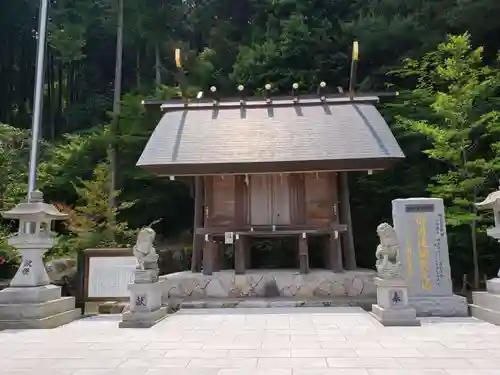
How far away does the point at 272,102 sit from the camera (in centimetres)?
1426

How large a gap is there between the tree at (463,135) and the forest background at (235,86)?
5 cm

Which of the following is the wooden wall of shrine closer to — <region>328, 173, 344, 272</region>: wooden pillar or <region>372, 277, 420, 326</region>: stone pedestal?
<region>328, 173, 344, 272</region>: wooden pillar

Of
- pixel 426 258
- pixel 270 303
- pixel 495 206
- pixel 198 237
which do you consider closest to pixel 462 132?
pixel 495 206

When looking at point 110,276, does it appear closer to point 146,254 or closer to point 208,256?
point 146,254

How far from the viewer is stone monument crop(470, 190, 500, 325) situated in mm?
7583

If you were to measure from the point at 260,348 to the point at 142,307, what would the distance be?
10.4 feet

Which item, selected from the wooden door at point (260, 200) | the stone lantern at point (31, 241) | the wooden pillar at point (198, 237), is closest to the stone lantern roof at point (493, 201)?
Answer: the wooden door at point (260, 200)

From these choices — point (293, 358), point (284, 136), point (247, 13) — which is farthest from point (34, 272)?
point (247, 13)

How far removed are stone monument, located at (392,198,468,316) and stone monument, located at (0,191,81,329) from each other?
23.3ft

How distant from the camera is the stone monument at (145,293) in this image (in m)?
7.75

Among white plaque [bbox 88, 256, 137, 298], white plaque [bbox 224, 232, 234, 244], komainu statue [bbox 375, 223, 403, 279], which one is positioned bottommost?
white plaque [bbox 88, 256, 137, 298]

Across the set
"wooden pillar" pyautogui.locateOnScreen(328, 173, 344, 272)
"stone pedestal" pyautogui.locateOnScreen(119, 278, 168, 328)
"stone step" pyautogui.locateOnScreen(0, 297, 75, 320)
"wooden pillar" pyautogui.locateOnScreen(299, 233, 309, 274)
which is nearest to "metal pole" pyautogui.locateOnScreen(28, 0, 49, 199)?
"stone step" pyautogui.locateOnScreen(0, 297, 75, 320)

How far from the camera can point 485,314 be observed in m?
7.96

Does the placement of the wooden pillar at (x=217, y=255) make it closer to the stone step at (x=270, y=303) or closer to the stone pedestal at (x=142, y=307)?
the stone step at (x=270, y=303)
